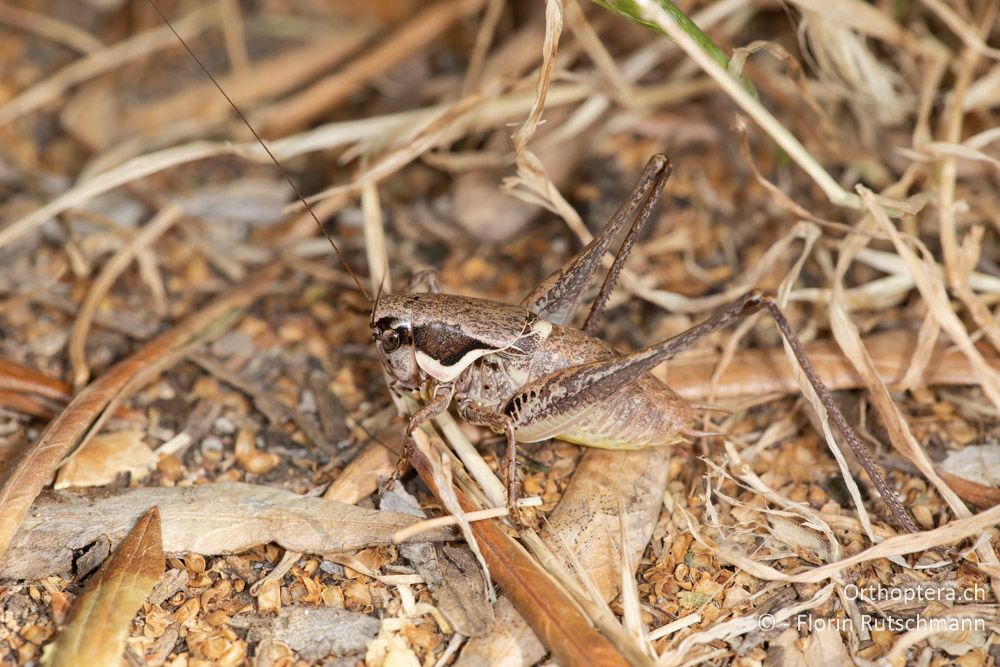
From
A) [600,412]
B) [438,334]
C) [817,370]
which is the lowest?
[817,370]

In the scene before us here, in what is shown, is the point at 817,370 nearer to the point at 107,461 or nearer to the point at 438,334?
the point at 438,334

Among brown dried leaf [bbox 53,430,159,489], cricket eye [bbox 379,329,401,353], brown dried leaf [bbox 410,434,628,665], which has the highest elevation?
brown dried leaf [bbox 53,430,159,489]

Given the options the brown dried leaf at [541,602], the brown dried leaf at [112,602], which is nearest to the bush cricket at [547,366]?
the brown dried leaf at [541,602]

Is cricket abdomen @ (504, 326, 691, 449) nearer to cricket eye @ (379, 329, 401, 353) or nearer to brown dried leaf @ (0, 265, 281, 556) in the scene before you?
cricket eye @ (379, 329, 401, 353)

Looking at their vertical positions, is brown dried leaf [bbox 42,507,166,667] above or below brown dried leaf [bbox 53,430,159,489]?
below

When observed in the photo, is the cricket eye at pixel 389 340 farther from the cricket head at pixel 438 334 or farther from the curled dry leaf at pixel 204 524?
the curled dry leaf at pixel 204 524

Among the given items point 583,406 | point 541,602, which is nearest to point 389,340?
point 583,406

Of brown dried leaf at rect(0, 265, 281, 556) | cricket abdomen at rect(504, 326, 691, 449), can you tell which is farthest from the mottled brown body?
brown dried leaf at rect(0, 265, 281, 556)

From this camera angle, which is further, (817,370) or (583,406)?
(817,370)
